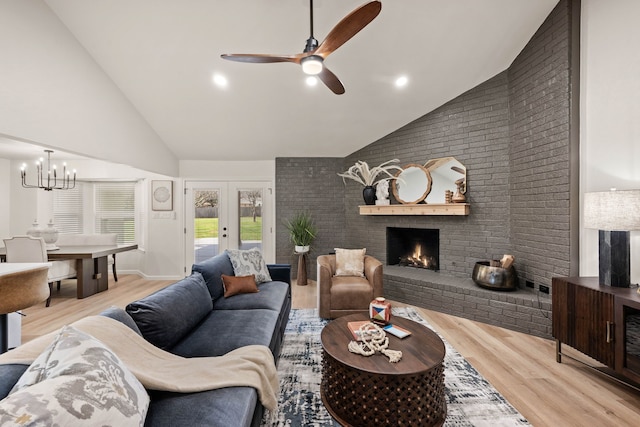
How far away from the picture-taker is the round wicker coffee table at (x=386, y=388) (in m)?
1.58

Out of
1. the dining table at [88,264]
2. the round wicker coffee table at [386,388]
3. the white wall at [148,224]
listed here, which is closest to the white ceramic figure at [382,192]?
the round wicker coffee table at [386,388]

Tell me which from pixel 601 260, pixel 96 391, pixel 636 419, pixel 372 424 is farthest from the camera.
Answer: pixel 601 260

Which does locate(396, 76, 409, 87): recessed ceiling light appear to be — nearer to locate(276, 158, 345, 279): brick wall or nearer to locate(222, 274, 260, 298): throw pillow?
locate(276, 158, 345, 279): brick wall

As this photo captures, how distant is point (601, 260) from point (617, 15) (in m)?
2.12

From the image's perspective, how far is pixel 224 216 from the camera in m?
5.66

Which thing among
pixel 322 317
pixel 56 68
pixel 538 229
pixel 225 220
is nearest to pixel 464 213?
pixel 538 229

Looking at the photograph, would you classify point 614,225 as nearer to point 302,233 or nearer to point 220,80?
point 302,233

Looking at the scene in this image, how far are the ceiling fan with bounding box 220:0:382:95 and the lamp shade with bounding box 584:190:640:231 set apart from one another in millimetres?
2140

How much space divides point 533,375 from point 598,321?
24.5 inches

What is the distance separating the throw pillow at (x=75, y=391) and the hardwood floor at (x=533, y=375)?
2.22 metres

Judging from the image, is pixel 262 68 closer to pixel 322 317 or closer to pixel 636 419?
pixel 322 317

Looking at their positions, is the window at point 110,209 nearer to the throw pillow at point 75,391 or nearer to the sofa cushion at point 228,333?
the sofa cushion at point 228,333

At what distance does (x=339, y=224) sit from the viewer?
544cm

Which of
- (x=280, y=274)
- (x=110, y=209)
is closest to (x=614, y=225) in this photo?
(x=280, y=274)
